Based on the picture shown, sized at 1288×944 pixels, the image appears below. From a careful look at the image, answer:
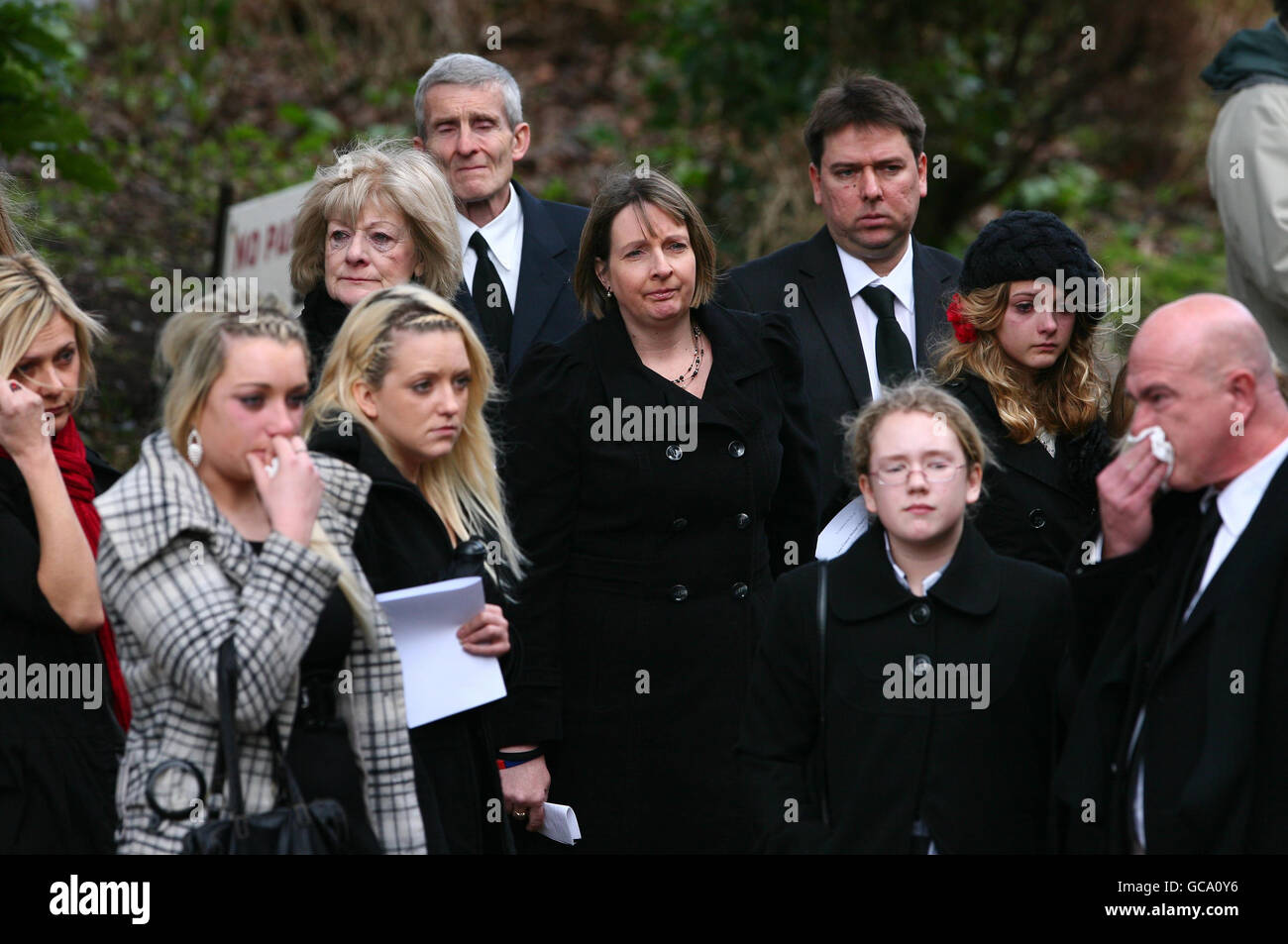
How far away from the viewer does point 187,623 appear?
325 centimetres

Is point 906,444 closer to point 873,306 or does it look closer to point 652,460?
point 652,460

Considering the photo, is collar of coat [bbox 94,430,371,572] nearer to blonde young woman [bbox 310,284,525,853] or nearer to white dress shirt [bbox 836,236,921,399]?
blonde young woman [bbox 310,284,525,853]

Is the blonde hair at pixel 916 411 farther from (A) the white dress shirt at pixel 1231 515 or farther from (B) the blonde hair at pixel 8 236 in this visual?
(B) the blonde hair at pixel 8 236

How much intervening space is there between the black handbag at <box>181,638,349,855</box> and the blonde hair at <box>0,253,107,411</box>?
125cm

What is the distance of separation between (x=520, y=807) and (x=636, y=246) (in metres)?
1.56

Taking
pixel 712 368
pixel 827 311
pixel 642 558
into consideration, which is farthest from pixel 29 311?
pixel 827 311

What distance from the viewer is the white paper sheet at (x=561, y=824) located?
4.46 m

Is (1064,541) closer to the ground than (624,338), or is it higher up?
closer to the ground

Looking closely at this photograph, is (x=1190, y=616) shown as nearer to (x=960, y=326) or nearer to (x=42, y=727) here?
(x=960, y=326)

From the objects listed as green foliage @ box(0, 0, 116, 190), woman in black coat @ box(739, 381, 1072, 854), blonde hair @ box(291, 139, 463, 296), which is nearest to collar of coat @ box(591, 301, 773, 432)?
blonde hair @ box(291, 139, 463, 296)

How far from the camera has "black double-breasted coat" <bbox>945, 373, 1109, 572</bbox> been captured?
445 centimetres

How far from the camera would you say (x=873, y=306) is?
5.34 meters

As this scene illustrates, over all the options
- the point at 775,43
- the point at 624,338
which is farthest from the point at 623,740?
the point at 775,43

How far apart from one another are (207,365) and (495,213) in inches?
97.0
